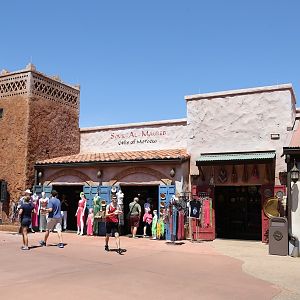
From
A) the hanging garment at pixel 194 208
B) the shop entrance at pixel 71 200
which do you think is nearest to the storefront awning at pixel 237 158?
the hanging garment at pixel 194 208

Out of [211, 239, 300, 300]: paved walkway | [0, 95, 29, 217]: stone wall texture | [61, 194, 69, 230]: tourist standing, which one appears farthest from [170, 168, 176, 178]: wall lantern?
[0, 95, 29, 217]: stone wall texture

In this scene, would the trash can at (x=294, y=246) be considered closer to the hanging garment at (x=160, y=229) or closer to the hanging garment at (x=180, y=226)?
the hanging garment at (x=180, y=226)

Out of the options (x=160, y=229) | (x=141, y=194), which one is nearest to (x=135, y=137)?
(x=141, y=194)

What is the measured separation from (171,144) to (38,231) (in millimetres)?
6365

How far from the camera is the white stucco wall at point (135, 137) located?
1620 cm

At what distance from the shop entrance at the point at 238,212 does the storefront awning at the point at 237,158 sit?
8.86ft

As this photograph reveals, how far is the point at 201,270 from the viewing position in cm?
833

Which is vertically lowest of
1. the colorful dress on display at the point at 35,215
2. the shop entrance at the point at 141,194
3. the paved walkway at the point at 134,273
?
the paved walkway at the point at 134,273

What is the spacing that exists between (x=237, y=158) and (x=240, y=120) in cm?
174

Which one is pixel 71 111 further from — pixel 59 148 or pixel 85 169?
pixel 85 169

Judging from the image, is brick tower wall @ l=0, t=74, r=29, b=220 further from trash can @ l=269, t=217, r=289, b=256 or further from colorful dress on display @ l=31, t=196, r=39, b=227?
trash can @ l=269, t=217, r=289, b=256

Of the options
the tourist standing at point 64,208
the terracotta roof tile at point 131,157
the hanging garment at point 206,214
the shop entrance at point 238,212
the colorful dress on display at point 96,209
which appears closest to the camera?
the hanging garment at point 206,214

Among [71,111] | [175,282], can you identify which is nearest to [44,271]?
[175,282]

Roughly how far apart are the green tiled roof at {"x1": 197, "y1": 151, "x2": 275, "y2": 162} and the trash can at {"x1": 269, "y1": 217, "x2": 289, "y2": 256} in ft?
8.83
